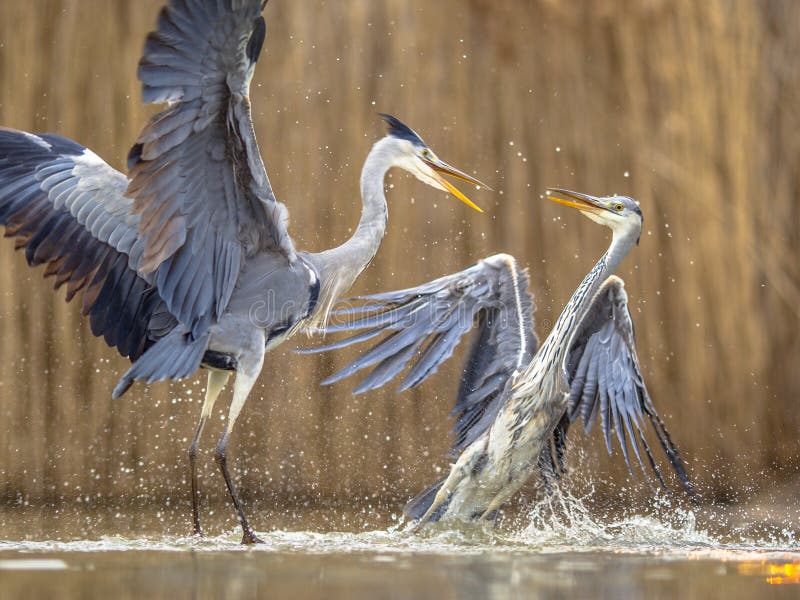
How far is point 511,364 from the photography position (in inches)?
206

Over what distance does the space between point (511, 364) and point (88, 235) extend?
171 cm

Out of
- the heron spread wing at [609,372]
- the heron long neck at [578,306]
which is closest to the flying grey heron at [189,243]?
the heron long neck at [578,306]

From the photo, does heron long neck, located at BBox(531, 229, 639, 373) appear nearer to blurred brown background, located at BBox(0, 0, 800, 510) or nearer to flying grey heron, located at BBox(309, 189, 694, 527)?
flying grey heron, located at BBox(309, 189, 694, 527)

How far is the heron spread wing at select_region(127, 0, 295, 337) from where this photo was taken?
399 centimetres

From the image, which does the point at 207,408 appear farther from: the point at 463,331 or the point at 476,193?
the point at 476,193

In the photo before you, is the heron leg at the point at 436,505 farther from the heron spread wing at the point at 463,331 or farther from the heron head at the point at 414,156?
the heron head at the point at 414,156

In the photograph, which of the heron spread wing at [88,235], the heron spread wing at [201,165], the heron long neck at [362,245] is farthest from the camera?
the heron long neck at [362,245]

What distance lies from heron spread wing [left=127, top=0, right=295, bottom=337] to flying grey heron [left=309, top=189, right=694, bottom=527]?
0.73 meters

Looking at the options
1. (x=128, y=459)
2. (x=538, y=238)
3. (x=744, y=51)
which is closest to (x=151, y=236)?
(x=128, y=459)

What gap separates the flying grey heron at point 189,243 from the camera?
430 cm

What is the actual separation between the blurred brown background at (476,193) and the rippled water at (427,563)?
64cm

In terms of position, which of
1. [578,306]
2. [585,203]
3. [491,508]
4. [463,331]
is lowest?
[491,508]

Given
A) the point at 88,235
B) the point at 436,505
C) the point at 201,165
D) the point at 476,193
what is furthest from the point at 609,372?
the point at 88,235

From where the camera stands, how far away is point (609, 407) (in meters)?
5.25
